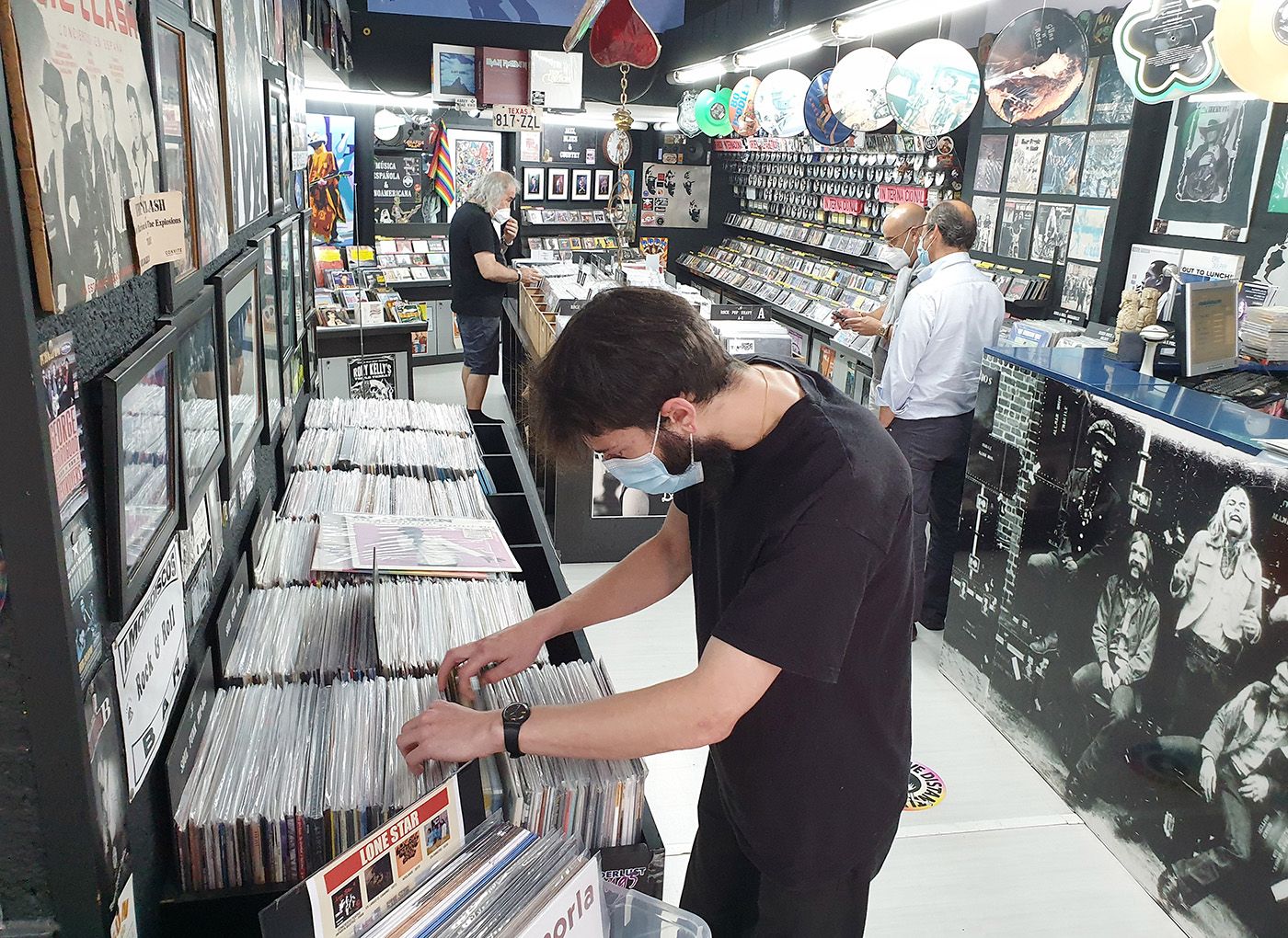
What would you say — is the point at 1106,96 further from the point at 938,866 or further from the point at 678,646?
the point at 938,866

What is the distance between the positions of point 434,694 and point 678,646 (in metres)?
2.56

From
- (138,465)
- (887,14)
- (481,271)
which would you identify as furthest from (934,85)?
(138,465)

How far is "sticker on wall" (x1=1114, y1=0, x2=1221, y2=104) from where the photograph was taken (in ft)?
11.1

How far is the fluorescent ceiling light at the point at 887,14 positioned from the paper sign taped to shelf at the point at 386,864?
13.0ft

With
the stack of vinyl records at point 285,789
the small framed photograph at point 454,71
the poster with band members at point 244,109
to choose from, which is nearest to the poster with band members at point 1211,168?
the poster with band members at point 244,109

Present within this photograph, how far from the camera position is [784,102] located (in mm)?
6418

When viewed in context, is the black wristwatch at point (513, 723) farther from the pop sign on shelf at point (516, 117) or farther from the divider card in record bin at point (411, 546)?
the pop sign on shelf at point (516, 117)

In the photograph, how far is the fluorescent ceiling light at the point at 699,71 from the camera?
7.80 metres

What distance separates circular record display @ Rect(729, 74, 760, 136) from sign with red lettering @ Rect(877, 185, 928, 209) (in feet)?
3.81

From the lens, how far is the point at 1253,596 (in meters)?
2.33

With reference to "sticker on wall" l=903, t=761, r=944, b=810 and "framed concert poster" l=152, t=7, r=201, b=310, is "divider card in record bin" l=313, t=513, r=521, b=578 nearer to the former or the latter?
"framed concert poster" l=152, t=7, r=201, b=310

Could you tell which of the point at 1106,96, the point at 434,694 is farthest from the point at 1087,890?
the point at 1106,96

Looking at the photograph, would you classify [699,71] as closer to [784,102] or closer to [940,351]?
[784,102]

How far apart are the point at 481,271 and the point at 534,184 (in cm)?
469
